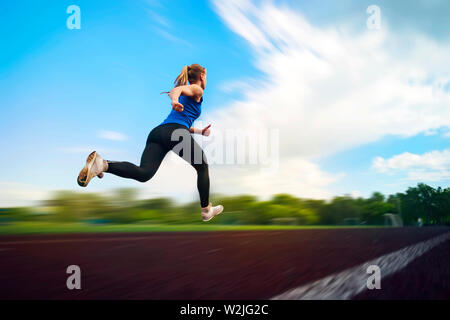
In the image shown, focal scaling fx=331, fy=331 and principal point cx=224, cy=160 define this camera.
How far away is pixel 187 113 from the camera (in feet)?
12.2

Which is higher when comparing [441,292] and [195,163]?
[195,163]

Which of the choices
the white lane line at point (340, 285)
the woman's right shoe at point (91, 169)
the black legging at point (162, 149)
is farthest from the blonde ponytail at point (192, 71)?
the white lane line at point (340, 285)

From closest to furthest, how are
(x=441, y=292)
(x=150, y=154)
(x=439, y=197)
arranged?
(x=441, y=292), (x=150, y=154), (x=439, y=197)

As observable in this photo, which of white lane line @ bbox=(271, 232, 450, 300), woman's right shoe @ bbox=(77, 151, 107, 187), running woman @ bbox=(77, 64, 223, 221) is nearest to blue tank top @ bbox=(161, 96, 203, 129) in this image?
running woman @ bbox=(77, 64, 223, 221)

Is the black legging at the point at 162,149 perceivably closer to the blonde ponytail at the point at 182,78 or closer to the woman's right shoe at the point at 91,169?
the woman's right shoe at the point at 91,169

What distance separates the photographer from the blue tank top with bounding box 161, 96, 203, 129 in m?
3.59

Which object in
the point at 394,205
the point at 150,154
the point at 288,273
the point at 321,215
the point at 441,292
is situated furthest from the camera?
the point at 394,205

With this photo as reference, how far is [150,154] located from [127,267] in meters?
1.16

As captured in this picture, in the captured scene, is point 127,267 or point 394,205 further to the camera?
point 394,205

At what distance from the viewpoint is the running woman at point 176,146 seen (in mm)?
3217

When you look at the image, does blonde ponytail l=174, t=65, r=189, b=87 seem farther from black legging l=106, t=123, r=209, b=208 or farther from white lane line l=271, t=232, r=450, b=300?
white lane line l=271, t=232, r=450, b=300
